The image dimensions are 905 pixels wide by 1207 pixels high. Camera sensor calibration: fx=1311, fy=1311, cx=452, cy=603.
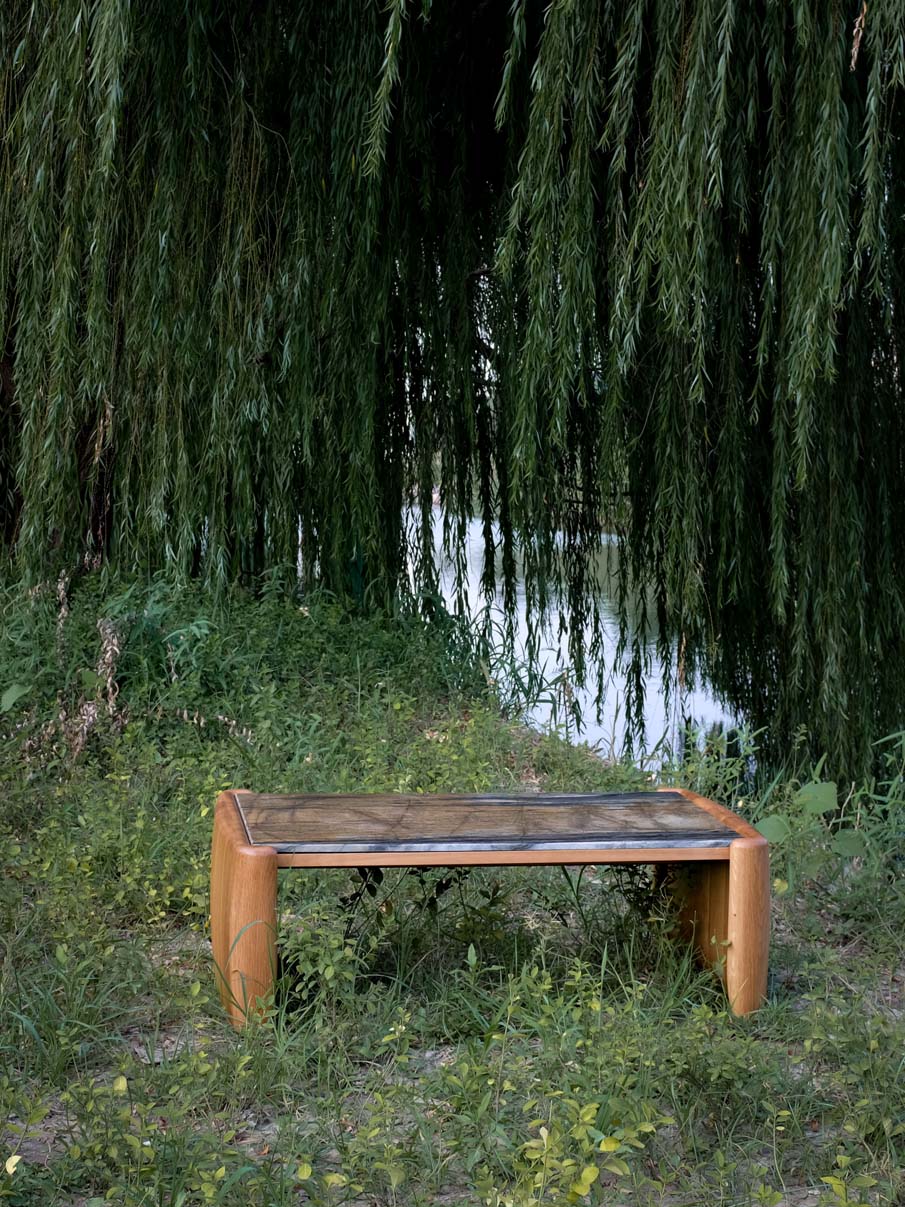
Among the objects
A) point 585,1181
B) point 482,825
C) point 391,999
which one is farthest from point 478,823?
point 585,1181

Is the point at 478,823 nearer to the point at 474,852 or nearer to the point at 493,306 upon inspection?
the point at 474,852

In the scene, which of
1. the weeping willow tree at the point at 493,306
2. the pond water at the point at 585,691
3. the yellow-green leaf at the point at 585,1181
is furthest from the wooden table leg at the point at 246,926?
the pond water at the point at 585,691

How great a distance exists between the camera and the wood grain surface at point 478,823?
2113mm

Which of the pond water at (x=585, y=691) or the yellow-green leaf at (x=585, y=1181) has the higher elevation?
the pond water at (x=585, y=691)

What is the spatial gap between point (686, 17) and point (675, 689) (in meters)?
2.09

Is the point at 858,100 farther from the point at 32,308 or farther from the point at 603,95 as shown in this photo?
the point at 32,308

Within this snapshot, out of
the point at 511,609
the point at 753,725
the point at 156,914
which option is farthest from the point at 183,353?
the point at 753,725

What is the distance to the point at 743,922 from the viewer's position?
216cm

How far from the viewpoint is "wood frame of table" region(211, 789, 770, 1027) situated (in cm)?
209

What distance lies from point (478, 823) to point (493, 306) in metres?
1.97

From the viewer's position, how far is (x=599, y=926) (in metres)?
2.58

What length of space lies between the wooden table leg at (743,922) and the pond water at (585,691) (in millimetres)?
1598

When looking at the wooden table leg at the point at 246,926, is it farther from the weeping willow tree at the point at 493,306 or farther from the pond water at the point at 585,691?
the pond water at the point at 585,691

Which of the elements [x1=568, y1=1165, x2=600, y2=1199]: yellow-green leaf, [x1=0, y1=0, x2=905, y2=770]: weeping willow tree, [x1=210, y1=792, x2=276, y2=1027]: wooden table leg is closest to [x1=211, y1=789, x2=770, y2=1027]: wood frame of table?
[x1=210, y1=792, x2=276, y2=1027]: wooden table leg
